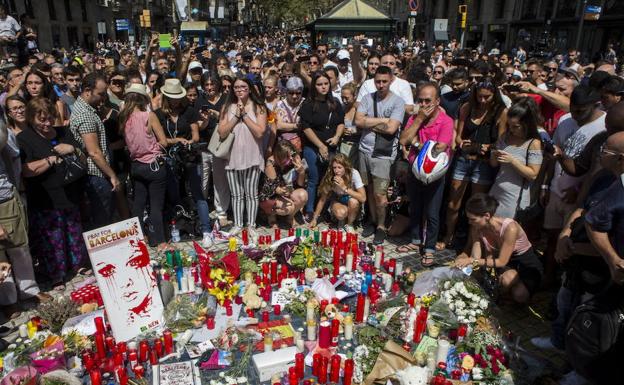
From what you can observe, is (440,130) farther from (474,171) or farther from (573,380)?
(573,380)

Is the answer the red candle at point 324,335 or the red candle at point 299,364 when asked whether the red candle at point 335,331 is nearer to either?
the red candle at point 324,335

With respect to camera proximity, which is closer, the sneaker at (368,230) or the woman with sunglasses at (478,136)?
the woman with sunglasses at (478,136)

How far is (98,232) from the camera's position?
3.56 m

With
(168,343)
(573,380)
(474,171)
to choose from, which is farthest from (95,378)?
(474,171)

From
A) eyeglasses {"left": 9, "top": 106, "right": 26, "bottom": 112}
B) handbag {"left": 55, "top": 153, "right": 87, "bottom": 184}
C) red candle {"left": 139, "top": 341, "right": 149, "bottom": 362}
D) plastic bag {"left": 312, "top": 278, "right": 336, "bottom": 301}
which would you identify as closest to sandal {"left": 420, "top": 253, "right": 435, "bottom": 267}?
plastic bag {"left": 312, "top": 278, "right": 336, "bottom": 301}

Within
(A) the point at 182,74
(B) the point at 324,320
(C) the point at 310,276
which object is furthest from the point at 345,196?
(A) the point at 182,74

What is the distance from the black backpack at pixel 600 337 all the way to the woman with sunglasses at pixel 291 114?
3.98m

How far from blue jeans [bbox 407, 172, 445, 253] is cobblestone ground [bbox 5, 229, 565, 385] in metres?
0.28

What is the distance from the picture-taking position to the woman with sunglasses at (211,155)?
19.5ft

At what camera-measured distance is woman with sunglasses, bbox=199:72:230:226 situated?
595cm

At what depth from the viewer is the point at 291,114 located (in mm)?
6133

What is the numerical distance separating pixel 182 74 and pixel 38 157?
14.3 feet

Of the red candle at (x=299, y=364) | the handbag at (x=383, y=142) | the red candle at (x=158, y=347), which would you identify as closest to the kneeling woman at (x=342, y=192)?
the handbag at (x=383, y=142)

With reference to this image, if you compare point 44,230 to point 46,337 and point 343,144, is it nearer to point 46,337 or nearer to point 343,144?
point 46,337
